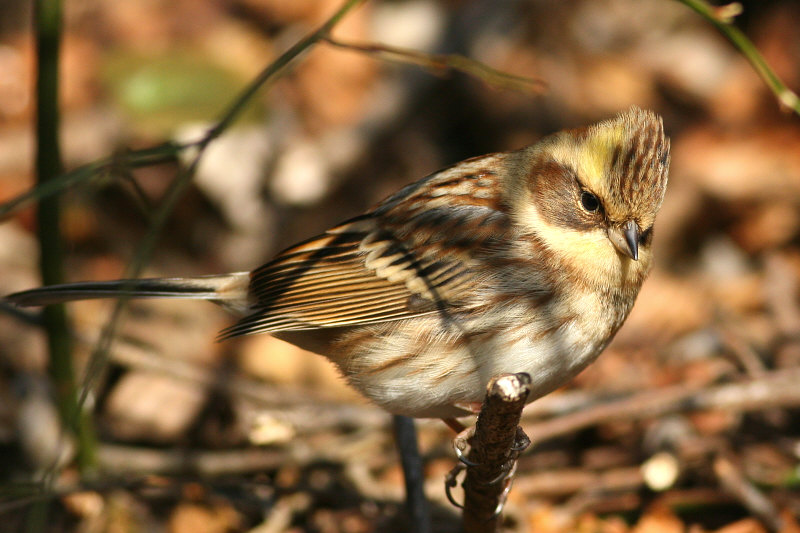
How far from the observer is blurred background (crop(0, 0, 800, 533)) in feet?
12.3

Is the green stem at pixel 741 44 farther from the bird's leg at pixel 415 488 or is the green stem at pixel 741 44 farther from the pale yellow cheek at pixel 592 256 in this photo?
the bird's leg at pixel 415 488

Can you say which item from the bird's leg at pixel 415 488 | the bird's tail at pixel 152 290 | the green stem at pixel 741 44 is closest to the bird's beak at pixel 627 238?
the green stem at pixel 741 44

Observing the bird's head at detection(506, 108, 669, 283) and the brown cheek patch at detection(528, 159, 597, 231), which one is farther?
the brown cheek patch at detection(528, 159, 597, 231)

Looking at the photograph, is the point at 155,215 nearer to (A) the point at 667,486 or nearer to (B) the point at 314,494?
(B) the point at 314,494

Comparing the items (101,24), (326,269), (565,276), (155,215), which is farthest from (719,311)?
(101,24)

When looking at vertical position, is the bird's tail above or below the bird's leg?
above

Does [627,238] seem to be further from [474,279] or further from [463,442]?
[463,442]

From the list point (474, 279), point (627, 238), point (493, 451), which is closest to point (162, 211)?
point (474, 279)

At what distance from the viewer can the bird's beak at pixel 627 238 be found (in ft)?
8.91

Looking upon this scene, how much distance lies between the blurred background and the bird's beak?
0.62 meters

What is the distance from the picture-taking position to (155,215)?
8.14 feet

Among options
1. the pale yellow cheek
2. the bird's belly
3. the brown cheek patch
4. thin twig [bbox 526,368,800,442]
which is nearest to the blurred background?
thin twig [bbox 526,368,800,442]

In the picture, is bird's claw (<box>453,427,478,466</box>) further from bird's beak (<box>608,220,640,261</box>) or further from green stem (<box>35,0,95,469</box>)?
green stem (<box>35,0,95,469</box>)

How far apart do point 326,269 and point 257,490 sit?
120 cm
